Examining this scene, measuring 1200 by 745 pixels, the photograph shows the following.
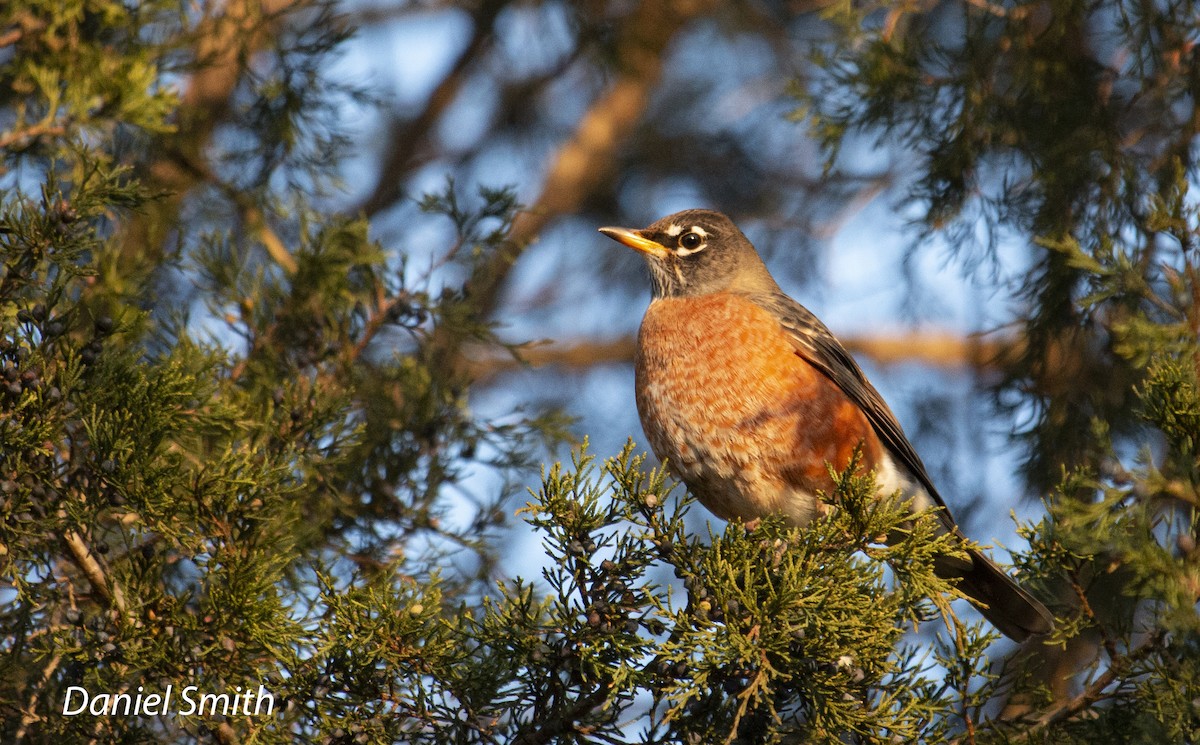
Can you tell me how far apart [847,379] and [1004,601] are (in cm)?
109

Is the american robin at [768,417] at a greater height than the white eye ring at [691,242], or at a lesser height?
lesser

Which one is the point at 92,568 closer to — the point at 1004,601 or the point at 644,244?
the point at 644,244

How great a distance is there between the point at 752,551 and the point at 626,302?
480cm

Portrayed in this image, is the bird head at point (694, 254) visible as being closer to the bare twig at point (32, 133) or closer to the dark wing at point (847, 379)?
the dark wing at point (847, 379)

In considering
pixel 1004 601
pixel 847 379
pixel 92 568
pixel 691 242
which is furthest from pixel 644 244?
pixel 92 568

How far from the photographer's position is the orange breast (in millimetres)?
4180

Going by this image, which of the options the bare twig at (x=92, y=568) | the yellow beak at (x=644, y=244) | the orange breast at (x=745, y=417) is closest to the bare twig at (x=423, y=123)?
the yellow beak at (x=644, y=244)

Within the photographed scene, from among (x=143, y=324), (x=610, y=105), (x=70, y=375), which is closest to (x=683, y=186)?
(x=610, y=105)

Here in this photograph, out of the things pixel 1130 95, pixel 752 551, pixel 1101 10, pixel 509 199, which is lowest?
pixel 752 551

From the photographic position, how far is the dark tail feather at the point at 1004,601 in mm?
4172

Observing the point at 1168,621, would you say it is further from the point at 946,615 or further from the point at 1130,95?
the point at 1130,95

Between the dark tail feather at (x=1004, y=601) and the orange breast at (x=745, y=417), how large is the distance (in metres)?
0.59

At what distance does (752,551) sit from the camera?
3.09 metres

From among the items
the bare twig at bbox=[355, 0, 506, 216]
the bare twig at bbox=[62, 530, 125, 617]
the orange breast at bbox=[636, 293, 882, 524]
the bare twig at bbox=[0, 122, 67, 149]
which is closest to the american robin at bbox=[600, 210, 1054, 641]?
the orange breast at bbox=[636, 293, 882, 524]
